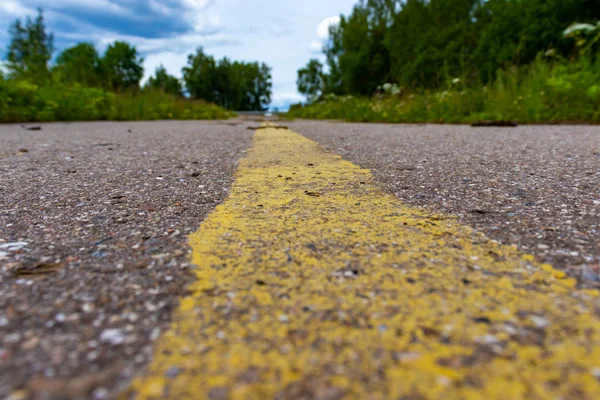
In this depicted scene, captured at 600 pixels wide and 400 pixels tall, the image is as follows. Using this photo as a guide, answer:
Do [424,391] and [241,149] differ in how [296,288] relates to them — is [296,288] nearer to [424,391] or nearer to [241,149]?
[424,391]

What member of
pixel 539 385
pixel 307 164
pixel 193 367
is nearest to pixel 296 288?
pixel 193 367

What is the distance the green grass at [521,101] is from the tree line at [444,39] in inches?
30.0

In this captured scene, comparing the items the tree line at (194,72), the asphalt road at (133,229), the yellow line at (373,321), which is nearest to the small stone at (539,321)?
the yellow line at (373,321)

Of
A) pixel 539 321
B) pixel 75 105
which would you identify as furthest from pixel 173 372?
pixel 75 105

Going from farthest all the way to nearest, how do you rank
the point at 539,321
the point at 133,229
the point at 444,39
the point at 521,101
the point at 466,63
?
the point at 444,39 → the point at 466,63 → the point at 521,101 → the point at 133,229 → the point at 539,321

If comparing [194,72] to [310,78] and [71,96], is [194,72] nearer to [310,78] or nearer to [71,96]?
[310,78]

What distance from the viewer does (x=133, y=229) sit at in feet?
3.74

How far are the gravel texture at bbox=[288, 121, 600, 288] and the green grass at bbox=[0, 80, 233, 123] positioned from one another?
23.7 feet

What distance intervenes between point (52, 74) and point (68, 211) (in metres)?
9.06

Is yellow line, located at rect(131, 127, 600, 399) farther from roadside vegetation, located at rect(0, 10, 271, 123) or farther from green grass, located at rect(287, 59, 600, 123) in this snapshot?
roadside vegetation, located at rect(0, 10, 271, 123)

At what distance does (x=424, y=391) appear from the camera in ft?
1.69

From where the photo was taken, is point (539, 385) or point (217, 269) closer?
point (539, 385)

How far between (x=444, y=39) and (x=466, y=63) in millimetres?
10209

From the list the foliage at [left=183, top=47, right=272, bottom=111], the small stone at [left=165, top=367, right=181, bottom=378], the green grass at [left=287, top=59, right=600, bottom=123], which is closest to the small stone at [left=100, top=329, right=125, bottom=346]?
the small stone at [left=165, top=367, right=181, bottom=378]
